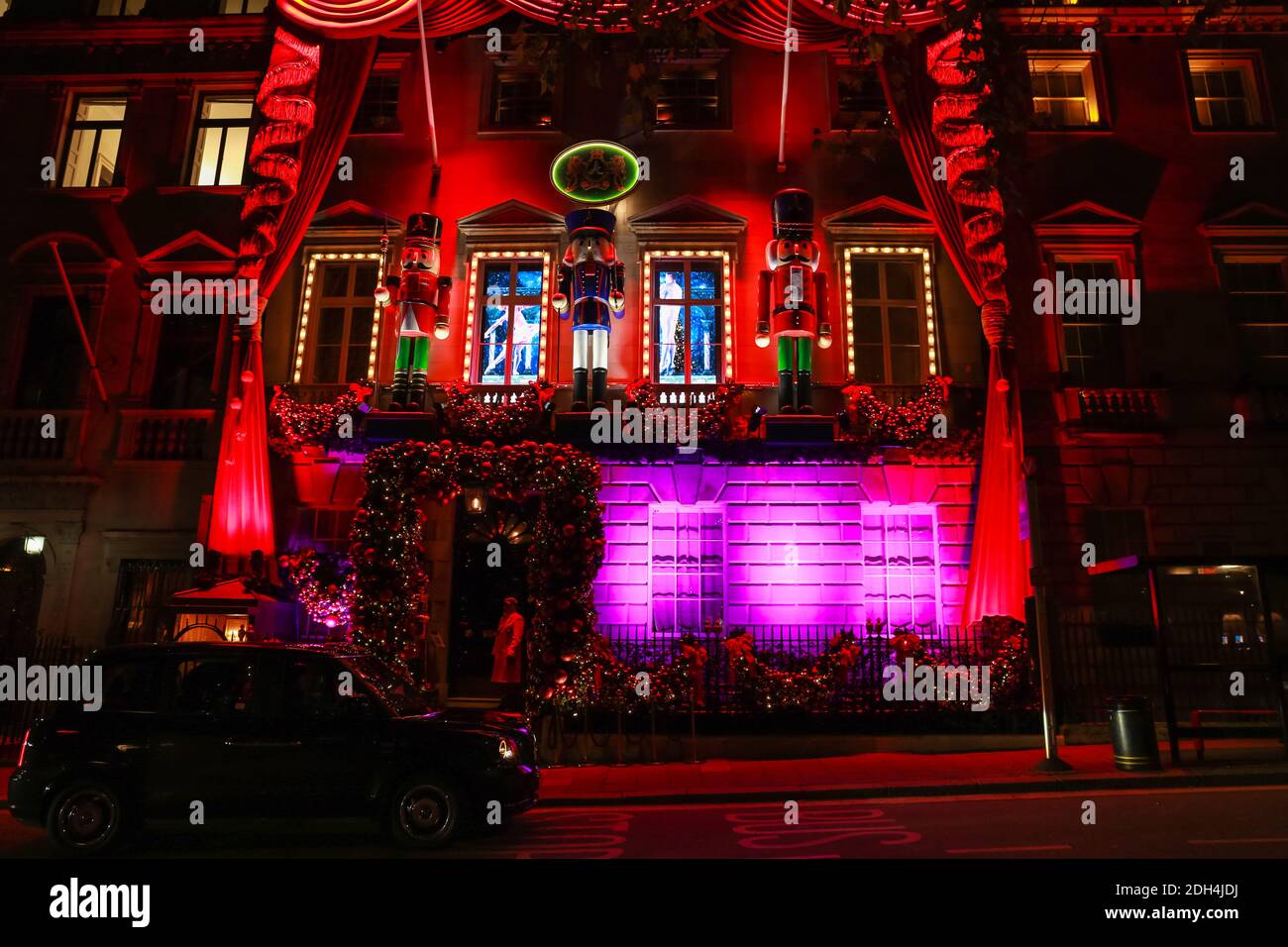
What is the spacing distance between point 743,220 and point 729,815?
496 inches

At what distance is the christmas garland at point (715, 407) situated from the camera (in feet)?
52.1

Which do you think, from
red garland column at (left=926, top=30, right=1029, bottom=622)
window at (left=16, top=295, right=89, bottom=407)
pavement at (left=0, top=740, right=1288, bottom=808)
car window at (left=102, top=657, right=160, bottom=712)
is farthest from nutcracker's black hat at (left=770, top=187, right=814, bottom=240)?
window at (left=16, top=295, right=89, bottom=407)

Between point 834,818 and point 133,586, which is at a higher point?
point 133,586

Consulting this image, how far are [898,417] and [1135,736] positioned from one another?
701 cm

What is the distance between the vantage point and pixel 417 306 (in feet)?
53.4

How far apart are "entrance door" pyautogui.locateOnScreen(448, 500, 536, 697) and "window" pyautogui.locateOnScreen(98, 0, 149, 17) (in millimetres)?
14841

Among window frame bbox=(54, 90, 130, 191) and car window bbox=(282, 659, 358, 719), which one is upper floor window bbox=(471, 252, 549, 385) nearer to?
window frame bbox=(54, 90, 130, 191)

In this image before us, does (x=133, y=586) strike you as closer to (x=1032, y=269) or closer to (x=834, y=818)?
(x=834, y=818)

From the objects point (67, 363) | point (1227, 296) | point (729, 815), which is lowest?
point (729, 815)

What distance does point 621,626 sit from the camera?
15.8m

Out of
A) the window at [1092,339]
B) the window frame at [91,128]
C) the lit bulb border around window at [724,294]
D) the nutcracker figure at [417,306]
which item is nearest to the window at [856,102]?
the lit bulb border around window at [724,294]

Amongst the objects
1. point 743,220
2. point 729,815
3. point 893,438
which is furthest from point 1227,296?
point 729,815

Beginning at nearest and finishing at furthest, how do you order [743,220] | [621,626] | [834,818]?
1. [834,818]
2. [621,626]
3. [743,220]
